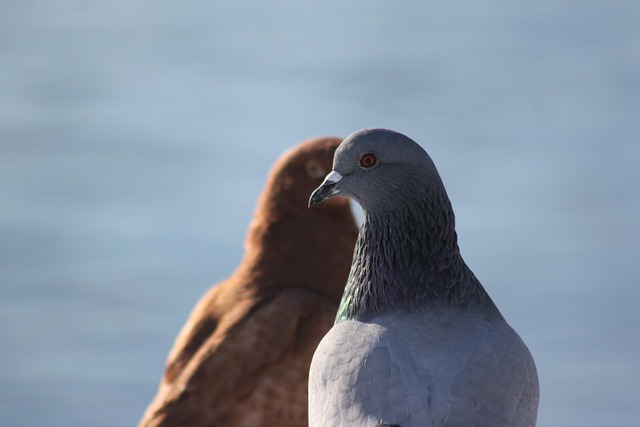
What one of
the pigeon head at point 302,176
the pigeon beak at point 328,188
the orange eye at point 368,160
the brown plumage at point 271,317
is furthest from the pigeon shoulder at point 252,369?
the orange eye at point 368,160

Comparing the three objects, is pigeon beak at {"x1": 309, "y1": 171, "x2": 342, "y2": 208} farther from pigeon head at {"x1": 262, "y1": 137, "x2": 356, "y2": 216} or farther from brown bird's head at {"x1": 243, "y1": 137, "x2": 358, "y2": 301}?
pigeon head at {"x1": 262, "y1": 137, "x2": 356, "y2": 216}

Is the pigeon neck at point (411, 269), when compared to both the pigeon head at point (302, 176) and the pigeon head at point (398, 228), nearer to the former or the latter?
the pigeon head at point (398, 228)

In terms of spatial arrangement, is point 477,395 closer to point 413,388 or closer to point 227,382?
point 413,388

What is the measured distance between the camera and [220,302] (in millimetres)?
7977

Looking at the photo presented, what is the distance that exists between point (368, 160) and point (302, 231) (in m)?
2.70

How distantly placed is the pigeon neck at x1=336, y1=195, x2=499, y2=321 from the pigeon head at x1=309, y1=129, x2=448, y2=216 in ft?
0.23

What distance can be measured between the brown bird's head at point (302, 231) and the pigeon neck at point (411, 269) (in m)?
2.29

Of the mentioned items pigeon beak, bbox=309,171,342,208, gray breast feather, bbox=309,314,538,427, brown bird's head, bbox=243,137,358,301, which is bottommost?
gray breast feather, bbox=309,314,538,427

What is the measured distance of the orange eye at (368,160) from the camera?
5.41 m

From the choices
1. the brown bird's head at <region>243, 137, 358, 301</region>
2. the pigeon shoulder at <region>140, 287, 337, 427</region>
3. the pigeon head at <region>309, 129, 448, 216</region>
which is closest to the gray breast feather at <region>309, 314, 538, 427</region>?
the pigeon head at <region>309, 129, 448, 216</region>

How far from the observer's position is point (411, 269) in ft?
18.0

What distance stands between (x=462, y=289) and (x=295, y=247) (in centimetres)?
271

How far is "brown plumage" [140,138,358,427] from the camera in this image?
7352 mm

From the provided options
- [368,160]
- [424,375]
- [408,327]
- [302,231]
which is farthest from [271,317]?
[424,375]
